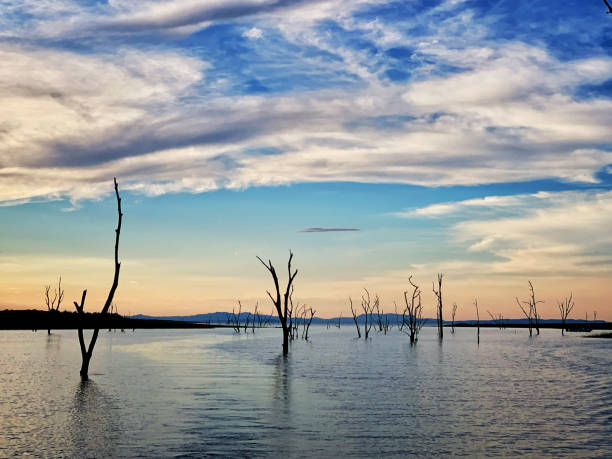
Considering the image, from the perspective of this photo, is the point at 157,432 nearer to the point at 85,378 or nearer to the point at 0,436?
the point at 0,436

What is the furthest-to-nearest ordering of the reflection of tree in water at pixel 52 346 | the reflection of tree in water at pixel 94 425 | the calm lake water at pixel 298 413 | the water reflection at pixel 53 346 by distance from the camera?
the water reflection at pixel 53 346 → the reflection of tree in water at pixel 52 346 → the calm lake water at pixel 298 413 → the reflection of tree in water at pixel 94 425

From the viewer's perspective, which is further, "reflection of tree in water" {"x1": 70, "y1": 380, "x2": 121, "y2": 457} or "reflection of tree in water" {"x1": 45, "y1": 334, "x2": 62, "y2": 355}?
"reflection of tree in water" {"x1": 45, "y1": 334, "x2": 62, "y2": 355}

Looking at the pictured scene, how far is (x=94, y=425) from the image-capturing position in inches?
549

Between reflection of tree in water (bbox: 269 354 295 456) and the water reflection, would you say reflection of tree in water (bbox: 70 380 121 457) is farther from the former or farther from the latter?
the water reflection

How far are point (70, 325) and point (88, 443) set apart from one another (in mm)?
106285

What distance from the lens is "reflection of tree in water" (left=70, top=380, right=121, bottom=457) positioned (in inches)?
453

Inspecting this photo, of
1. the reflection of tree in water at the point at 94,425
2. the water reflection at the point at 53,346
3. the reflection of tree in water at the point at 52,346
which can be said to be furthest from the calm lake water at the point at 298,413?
the water reflection at the point at 53,346

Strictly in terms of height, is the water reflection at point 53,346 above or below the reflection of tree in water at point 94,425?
below

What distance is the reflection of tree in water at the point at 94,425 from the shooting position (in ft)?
37.7

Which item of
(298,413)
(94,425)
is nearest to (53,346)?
(94,425)

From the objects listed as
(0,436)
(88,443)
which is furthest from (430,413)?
(0,436)

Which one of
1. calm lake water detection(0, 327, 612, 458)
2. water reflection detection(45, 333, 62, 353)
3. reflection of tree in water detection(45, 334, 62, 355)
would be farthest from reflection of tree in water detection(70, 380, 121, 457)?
water reflection detection(45, 333, 62, 353)

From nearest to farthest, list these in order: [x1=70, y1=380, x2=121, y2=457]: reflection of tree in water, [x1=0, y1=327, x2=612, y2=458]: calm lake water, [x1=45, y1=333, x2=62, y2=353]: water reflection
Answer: [x1=70, y1=380, x2=121, y2=457]: reflection of tree in water < [x1=0, y1=327, x2=612, y2=458]: calm lake water < [x1=45, y1=333, x2=62, y2=353]: water reflection

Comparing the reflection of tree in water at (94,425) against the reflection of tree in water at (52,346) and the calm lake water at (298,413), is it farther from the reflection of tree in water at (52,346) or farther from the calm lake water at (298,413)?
the reflection of tree in water at (52,346)
